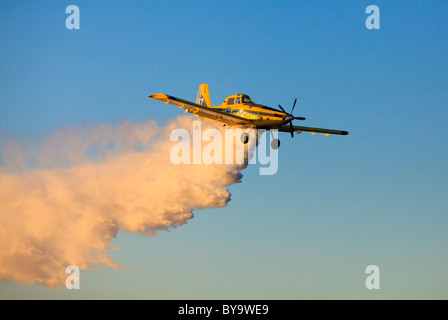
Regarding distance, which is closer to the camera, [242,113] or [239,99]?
[242,113]

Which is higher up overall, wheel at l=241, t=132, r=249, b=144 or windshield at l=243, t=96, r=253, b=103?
windshield at l=243, t=96, r=253, b=103

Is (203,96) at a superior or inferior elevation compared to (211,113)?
superior

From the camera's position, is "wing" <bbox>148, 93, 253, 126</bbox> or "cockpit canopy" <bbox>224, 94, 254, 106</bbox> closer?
"wing" <bbox>148, 93, 253, 126</bbox>

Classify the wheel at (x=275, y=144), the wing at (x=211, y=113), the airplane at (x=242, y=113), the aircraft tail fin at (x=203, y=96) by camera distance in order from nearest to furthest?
the airplane at (x=242, y=113) < the wing at (x=211, y=113) < the wheel at (x=275, y=144) < the aircraft tail fin at (x=203, y=96)

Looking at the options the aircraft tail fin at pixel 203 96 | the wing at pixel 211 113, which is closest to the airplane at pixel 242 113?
the wing at pixel 211 113

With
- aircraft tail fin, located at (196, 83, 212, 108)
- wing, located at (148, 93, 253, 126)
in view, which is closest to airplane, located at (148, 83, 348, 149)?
wing, located at (148, 93, 253, 126)

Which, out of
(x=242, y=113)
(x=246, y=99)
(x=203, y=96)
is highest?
(x=203, y=96)

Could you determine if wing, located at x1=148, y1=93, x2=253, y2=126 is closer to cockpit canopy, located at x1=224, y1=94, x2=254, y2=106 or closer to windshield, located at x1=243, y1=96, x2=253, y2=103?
cockpit canopy, located at x1=224, y1=94, x2=254, y2=106

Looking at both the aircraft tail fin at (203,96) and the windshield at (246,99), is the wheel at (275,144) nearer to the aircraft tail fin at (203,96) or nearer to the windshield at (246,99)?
the windshield at (246,99)

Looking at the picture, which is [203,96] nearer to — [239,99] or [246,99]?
[239,99]

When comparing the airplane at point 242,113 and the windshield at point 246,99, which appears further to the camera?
the windshield at point 246,99

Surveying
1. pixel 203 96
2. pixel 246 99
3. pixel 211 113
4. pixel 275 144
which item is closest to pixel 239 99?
pixel 246 99
